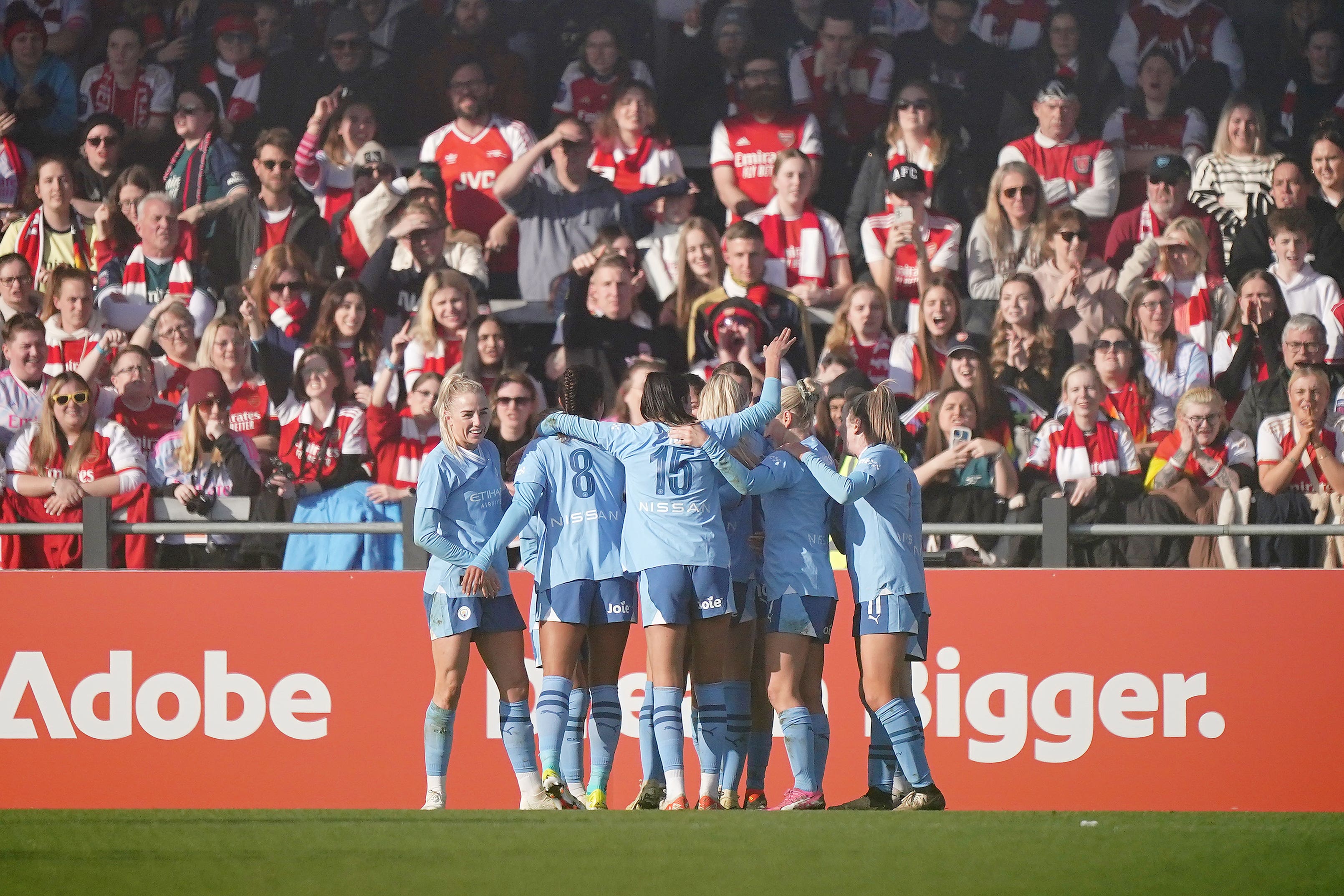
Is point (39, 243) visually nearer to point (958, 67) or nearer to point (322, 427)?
point (322, 427)

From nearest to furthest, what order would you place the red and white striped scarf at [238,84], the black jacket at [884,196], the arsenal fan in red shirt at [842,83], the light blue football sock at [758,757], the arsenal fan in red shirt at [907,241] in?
the light blue football sock at [758,757] < the arsenal fan in red shirt at [907,241] < the black jacket at [884,196] < the arsenal fan in red shirt at [842,83] < the red and white striped scarf at [238,84]

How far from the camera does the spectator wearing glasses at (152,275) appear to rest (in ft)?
35.1

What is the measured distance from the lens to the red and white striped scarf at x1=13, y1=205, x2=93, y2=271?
1094 cm

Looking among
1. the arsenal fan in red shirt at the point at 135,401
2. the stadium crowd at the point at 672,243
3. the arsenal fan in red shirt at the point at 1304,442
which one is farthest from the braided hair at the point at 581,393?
the arsenal fan in red shirt at the point at 1304,442

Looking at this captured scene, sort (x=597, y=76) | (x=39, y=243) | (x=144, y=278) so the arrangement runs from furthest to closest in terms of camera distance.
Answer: (x=597, y=76)
(x=39, y=243)
(x=144, y=278)

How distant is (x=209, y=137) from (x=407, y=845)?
24.5 ft

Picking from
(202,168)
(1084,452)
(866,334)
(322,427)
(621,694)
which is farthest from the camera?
(202,168)

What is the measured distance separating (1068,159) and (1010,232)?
81cm

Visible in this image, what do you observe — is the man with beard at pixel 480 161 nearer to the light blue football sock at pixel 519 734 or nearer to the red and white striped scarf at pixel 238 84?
the red and white striped scarf at pixel 238 84

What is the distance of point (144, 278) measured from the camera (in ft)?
35.5

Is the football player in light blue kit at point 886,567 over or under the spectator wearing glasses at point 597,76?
under

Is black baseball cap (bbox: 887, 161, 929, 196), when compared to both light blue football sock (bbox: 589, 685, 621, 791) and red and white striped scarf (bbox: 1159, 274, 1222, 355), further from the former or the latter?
light blue football sock (bbox: 589, 685, 621, 791)

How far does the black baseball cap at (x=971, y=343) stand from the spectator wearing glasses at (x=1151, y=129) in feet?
5.63

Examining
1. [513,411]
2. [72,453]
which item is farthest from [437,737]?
[72,453]
